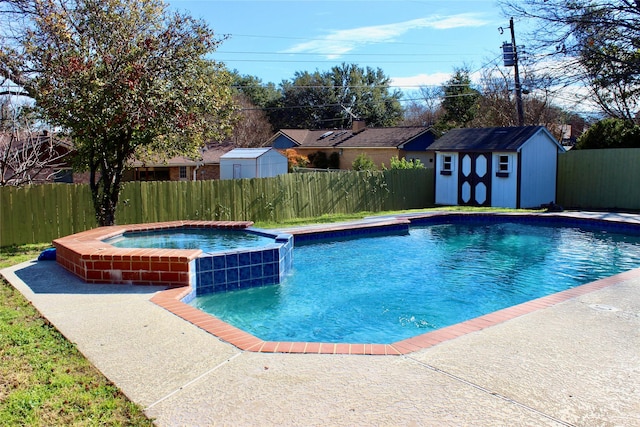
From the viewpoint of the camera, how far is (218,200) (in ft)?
50.9

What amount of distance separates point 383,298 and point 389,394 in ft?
14.4

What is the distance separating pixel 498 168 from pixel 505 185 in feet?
2.32

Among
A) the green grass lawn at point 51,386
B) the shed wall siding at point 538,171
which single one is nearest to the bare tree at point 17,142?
the green grass lawn at point 51,386

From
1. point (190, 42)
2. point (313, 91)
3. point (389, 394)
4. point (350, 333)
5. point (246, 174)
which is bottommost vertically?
point (350, 333)

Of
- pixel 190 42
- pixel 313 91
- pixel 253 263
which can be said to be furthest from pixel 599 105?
pixel 313 91

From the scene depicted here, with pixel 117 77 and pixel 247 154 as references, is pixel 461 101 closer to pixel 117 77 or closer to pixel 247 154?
pixel 247 154

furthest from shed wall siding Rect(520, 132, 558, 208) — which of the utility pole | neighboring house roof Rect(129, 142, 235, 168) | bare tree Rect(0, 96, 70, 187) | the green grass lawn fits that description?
the green grass lawn

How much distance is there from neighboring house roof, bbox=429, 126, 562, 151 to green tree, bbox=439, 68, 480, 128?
581 inches

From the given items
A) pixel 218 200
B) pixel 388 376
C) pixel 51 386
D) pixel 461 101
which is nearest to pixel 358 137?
pixel 461 101

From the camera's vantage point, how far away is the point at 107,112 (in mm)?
10469

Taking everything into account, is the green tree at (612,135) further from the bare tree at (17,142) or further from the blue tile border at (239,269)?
the bare tree at (17,142)

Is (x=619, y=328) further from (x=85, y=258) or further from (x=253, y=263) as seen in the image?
(x=85, y=258)

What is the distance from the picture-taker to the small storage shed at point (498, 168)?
19859mm

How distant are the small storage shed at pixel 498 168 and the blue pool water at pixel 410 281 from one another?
18.0 feet
